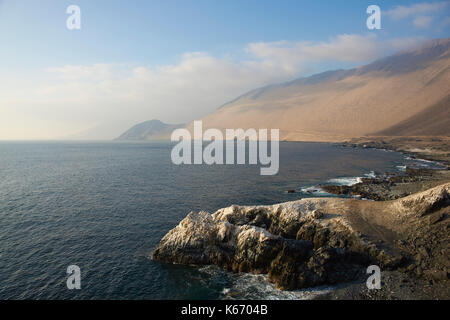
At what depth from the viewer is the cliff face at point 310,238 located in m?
20.8

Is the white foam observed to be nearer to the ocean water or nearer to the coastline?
the ocean water

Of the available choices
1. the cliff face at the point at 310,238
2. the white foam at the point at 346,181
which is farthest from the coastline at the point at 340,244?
the white foam at the point at 346,181

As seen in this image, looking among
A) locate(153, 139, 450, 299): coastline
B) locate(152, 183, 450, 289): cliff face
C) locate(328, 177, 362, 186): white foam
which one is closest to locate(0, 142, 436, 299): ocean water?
locate(328, 177, 362, 186): white foam

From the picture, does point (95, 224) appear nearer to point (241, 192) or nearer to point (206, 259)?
point (206, 259)

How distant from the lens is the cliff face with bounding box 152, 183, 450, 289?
20844 millimetres

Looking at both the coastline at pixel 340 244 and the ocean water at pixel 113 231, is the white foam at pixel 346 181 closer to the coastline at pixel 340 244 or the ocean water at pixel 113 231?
the ocean water at pixel 113 231

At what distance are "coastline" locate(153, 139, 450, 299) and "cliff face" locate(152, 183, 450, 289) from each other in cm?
8

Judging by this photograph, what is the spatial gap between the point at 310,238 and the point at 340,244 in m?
2.88

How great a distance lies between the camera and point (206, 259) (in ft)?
78.7

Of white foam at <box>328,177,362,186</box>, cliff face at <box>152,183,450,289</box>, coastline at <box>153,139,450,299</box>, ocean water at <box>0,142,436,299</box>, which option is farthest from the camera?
white foam at <box>328,177,362,186</box>

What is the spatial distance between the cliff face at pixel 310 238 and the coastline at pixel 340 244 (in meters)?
0.08
